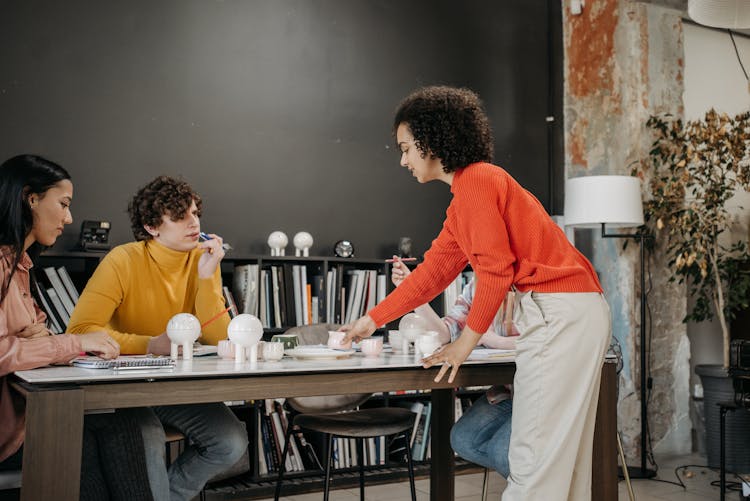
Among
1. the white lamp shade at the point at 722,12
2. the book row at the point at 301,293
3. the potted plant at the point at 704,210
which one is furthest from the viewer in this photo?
the potted plant at the point at 704,210

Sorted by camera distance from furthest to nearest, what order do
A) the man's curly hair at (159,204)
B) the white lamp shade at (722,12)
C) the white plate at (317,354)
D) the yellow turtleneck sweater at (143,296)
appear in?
the white lamp shade at (722,12)
the man's curly hair at (159,204)
the yellow turtleneck sweater at (143,296)
the white plate at (317,354)

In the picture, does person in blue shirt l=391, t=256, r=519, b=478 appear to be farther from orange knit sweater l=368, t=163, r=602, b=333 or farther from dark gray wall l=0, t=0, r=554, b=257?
dark gray wall l=0, t=0, r=554, b=257

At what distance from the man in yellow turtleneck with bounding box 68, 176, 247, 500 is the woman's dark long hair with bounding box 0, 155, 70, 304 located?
47cm

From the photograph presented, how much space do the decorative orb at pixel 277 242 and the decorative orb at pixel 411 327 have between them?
1.48m

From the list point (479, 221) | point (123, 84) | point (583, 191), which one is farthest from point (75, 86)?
point (583, 191)

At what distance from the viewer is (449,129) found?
205cm

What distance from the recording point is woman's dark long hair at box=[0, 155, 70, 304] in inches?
79.8

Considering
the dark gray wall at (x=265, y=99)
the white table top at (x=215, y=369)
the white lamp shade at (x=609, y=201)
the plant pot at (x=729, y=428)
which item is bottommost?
the plant pot at (x=729, y=428)

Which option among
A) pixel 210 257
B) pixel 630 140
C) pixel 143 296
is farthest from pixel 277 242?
pixel 630 140

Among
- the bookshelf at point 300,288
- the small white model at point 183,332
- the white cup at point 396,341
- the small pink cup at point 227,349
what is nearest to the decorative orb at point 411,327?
the white cup at point 396,341

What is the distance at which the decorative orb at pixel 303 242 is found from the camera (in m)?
3.79

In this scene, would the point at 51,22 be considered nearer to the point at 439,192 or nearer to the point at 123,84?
the point at 123,84

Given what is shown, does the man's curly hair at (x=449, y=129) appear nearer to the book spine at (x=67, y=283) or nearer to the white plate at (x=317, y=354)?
the white plate at (x=317, y=354)

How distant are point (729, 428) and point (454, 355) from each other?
9.74ft
